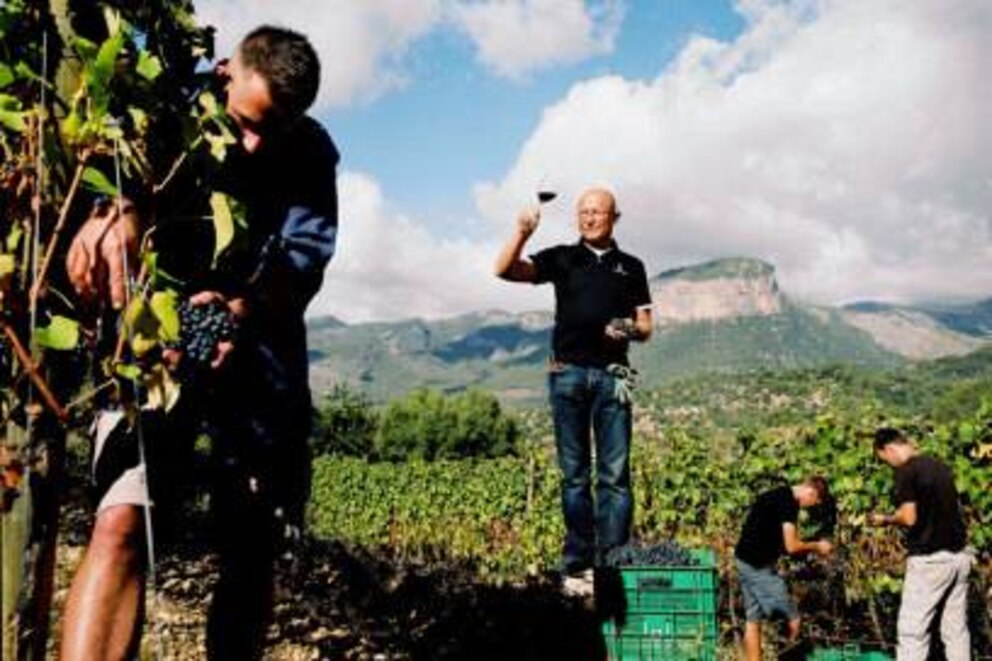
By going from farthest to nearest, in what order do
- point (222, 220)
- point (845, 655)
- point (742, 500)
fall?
point (742, 500) < point (845, 655) < point (222, 220)

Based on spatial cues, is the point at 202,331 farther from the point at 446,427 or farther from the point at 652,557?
the point at 446,427

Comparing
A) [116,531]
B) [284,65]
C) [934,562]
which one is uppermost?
[284,65]

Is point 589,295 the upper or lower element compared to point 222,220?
upper

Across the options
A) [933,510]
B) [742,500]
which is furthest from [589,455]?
[742,500]

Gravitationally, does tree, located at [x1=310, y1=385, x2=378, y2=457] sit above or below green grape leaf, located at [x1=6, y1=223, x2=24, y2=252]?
above

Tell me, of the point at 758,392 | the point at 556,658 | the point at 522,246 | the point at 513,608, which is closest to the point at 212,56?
the point at 522,246

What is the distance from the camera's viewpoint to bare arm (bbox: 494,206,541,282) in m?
4.98

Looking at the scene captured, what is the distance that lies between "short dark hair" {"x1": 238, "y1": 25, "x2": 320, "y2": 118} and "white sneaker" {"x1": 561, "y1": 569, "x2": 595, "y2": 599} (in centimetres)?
355

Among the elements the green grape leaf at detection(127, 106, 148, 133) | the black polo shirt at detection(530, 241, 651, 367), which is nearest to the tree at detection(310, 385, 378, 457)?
the black polo shirt at detection(530, 241, 651, 367)

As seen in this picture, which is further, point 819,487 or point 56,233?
point 819,487

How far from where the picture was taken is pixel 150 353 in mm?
1706

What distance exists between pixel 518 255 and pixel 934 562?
178 inches

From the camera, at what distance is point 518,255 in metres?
5.18

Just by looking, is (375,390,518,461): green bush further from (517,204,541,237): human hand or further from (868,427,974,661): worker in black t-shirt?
(517,204,541,237): human hand
